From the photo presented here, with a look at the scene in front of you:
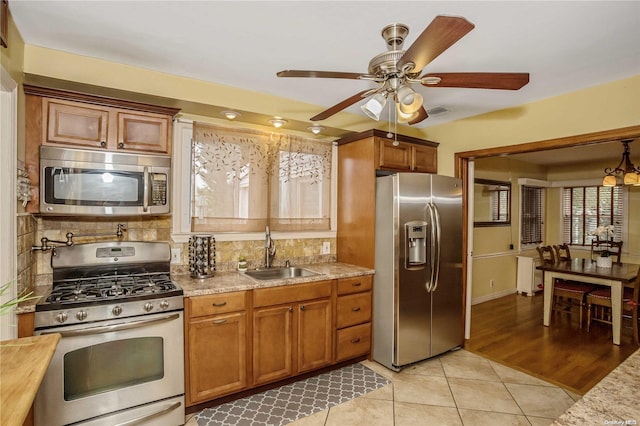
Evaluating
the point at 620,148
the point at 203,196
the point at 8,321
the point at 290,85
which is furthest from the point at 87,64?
the point at 620,148

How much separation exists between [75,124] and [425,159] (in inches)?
126

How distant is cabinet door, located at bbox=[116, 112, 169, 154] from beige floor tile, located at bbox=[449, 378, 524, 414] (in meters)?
3.03

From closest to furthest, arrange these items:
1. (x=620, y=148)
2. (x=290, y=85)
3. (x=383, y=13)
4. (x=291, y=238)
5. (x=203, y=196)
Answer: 1. (x=383, y=13)
2. (x=290, y=85)
3. (x=203, y=196)
4. (x=291, y=238)
5. (x=620, y=148)

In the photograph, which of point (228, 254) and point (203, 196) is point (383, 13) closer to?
point (203, 196)

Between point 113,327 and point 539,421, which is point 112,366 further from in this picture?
point 539,421

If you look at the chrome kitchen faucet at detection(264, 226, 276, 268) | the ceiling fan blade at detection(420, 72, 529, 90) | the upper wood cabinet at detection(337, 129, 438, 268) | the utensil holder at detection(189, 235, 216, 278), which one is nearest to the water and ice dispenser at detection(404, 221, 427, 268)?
the upper wood cabinet at detection(337, 129, 438, 268)

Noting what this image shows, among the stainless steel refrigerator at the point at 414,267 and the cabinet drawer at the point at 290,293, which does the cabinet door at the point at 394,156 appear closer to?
the stainless steel refrigerator at the point at 414,267

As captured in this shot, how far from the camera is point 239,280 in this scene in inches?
105

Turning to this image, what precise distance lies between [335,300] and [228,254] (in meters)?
1.09

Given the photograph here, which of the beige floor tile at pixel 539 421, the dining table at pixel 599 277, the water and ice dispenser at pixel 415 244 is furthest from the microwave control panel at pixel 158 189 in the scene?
the dining table at pixel 599 277

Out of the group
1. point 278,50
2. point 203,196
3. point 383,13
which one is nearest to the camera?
point 383,13

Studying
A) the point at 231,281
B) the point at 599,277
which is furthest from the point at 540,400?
the point at 231,281

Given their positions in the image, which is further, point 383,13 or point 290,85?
point 290,85

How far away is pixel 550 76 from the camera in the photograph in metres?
2.50
